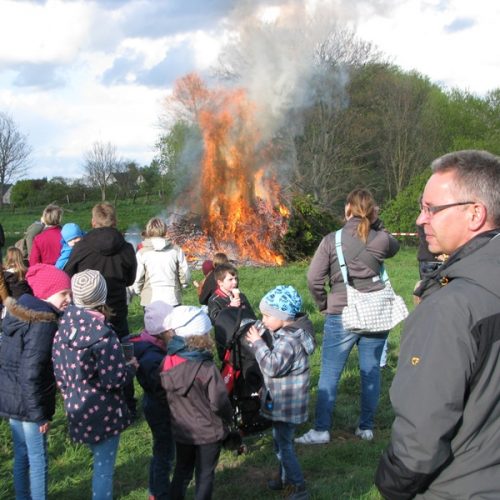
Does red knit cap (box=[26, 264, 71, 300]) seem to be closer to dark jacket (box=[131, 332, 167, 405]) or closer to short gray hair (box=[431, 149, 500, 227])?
dark jacket (box=[131, 332, 167, 405])

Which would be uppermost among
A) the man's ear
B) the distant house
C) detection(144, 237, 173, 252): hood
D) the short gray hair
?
the distant house

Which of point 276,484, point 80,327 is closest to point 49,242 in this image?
point 80,327

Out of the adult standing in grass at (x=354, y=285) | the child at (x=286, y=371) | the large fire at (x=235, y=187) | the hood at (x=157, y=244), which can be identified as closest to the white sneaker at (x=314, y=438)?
the adult standing in grass at (x=354, y=285)

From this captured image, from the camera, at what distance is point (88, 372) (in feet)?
11.4

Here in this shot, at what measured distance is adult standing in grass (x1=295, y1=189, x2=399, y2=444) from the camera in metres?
4.86

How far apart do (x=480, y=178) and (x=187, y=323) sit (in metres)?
2.18

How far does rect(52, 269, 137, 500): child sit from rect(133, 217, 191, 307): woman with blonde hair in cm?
276

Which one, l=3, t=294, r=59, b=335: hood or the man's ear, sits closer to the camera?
the man's ear

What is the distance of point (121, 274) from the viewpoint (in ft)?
18.5

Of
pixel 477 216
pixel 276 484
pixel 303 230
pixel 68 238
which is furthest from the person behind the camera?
pixel 303 230

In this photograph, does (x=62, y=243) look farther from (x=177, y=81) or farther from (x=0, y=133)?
(x=0, y=133)

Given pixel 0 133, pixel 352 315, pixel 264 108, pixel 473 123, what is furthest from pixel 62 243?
pixel 473 123

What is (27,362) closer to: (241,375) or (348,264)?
(241,375)

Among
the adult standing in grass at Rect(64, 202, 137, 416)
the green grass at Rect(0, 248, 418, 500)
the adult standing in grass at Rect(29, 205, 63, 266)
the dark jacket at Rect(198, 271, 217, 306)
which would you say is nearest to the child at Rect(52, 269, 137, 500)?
the green grass at Rect(0, 248, 418, 500)
